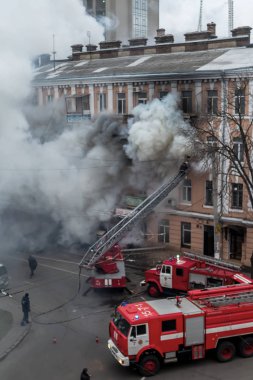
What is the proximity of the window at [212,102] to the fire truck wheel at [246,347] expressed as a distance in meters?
12.0

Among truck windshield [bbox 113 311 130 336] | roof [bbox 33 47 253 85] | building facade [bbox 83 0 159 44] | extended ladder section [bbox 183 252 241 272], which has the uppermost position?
building facade [bbox 83 0 159 44]

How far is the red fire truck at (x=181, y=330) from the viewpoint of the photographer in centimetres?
1426

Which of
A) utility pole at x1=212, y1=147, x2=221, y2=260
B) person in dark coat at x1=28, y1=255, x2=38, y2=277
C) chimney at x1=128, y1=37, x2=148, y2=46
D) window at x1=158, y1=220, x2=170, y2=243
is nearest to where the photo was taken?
person in dark coat at x1=28, y1=255, x2=38, y2=277

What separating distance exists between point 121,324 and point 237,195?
11.8 meters

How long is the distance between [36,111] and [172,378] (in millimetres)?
19692

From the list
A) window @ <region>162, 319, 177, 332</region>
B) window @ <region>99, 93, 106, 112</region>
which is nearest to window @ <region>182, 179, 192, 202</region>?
window @ <region>99, 93, 106, 112</region>

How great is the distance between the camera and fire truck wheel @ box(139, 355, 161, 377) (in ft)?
46.9

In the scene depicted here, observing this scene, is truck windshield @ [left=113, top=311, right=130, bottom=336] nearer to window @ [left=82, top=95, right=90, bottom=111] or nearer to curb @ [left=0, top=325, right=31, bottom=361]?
curb @ [left=0, top=325, right=31, bottom=361]

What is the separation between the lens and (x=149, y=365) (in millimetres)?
14398

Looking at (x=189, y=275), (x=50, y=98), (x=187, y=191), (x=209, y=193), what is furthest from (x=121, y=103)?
(x=189, y=275)

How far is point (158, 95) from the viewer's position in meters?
26.2

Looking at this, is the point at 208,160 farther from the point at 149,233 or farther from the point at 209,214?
the point at 149,233

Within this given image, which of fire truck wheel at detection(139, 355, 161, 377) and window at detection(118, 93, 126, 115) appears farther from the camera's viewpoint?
window at detection(118, 93, 126, 115)

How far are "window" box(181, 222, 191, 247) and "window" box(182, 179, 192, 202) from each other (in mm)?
1279
